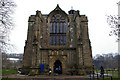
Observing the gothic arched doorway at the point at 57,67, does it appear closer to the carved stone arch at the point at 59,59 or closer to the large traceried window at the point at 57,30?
the carved stone arch at the point at 59,59

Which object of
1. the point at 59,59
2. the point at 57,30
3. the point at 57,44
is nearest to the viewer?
the point at 59,59

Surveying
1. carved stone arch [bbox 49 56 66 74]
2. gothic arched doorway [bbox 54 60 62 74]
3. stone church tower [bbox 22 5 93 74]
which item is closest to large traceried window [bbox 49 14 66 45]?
stone church tower [bbox 22 5 93 74]

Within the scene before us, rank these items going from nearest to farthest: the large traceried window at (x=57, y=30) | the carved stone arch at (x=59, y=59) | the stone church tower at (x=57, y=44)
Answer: the stone church tower at (x=57, y=44), the carved stone arch at (x=59, y=59), the large traceried window at (x=57, y=30)

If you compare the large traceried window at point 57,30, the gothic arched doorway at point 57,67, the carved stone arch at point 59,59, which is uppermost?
the large traceried window at point 57,30

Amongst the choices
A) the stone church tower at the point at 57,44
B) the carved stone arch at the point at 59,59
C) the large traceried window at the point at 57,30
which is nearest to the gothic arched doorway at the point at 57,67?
the stone church tower at the point at 57,44

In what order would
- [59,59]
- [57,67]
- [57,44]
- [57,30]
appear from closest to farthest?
[59,59] → [57,67] → [57,44] → [57,30]

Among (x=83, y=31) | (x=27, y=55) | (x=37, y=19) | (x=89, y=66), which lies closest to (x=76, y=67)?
(x=89, y=66)

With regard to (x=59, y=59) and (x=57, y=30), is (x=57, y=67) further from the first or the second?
(x=57, y=30)

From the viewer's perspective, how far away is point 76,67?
24844 mm

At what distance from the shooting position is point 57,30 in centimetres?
2822

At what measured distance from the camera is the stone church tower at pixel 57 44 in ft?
80.7

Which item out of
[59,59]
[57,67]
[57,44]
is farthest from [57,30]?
[57,67]

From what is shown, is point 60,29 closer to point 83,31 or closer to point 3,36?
point 83,31

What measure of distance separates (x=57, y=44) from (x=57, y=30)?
3.19 metres
